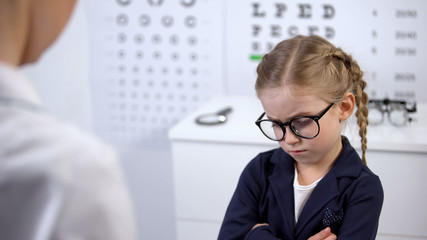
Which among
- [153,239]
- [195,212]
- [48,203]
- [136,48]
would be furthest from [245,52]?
[48,203]

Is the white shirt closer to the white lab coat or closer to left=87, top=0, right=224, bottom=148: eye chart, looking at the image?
the white lab coat

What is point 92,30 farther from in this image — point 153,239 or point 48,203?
point 48,203

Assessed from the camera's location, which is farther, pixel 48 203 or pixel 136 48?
pixel 136 48

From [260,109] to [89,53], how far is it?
0.81 metres

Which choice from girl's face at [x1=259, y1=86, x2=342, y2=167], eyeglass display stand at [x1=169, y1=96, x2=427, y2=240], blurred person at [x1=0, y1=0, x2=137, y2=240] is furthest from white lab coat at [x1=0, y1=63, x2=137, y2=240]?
eyeglass display stand at [x1=169, y1=96, x2=427, y2=240]

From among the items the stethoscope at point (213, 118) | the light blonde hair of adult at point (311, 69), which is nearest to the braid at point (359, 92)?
the light blonde hair of adult at point (311, 69)

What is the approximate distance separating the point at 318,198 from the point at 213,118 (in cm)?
70

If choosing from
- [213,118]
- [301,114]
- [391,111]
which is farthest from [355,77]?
[213,118]

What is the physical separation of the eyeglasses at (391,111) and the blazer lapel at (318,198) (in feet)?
1.98

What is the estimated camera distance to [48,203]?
18.8 inches

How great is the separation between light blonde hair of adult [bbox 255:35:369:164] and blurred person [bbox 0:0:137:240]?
0.57 meters

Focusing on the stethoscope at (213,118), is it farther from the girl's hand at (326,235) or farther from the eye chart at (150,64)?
the girl's hand at (326,235)

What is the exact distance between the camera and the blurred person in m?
0.47

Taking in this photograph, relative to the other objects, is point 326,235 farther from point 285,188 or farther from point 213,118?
point 213,118
